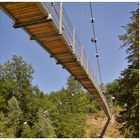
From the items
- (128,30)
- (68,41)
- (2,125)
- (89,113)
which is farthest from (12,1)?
(89,113)

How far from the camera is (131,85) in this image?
1714 cm

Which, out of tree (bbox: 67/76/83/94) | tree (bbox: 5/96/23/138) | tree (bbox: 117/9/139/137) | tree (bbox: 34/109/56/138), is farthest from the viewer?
tree (bbox: 67/76/83/94)

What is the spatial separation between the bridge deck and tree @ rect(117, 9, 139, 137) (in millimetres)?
5897

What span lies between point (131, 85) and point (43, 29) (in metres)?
10.1

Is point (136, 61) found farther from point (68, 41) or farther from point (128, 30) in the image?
point (68, 41)

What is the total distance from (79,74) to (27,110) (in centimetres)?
3038

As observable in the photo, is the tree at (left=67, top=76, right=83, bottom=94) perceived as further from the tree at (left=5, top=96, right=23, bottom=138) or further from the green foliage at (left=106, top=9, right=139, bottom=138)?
the green foliage at (left=106, top=9, right=139, bottom=138)

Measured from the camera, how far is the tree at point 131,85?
52.2ft

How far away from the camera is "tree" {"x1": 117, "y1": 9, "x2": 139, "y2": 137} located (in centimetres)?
1592

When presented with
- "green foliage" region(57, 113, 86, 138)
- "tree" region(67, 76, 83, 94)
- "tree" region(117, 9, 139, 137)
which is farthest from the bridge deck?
"tree" region(67, 76, 83, 94)

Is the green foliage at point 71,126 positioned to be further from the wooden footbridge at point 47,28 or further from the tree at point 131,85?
the wooden footbridge at point 47,28

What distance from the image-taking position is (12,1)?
666 centimetres

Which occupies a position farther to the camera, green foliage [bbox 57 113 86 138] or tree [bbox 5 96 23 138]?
green foliage [bbox 57 113 86 138]

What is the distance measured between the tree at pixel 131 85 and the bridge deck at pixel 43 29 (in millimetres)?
5897
